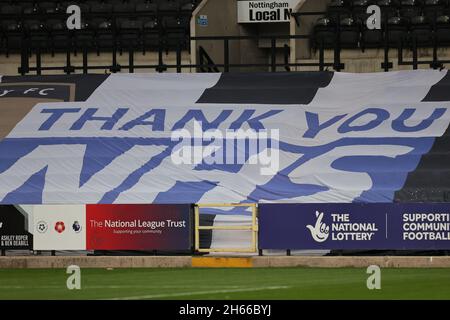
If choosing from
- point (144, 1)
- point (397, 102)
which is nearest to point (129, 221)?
point (397, 102)

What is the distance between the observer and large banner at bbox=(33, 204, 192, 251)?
84.7 ft

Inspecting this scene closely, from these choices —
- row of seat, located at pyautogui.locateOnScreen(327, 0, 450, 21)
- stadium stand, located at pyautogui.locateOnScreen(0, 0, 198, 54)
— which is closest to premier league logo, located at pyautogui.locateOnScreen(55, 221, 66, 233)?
stadium stand, located at pyautogui.locateOnScreen(0, 0, 198, 54)

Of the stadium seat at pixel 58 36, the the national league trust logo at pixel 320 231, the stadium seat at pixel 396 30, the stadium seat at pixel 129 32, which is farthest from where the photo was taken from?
the stadium seat at pixel 58 36

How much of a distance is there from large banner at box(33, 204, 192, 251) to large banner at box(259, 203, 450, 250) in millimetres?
1766

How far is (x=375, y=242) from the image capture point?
985 inches

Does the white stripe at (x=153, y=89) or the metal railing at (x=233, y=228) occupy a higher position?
the white stripe at (x=153, y=89)

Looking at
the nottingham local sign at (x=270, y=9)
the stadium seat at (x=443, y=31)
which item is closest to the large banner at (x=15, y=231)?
the stadium seat at (x=443, y=31)

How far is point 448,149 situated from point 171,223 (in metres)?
6.81

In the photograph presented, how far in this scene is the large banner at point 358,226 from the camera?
24.8 meters

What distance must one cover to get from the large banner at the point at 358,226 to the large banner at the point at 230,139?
2049mm

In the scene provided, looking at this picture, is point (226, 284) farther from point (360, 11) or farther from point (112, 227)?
point (360, 11)

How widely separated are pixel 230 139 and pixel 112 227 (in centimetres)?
535

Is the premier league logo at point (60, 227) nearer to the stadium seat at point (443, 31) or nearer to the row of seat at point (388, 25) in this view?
the row of seat at point (388, 25)

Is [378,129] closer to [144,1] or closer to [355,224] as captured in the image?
[355,224]
